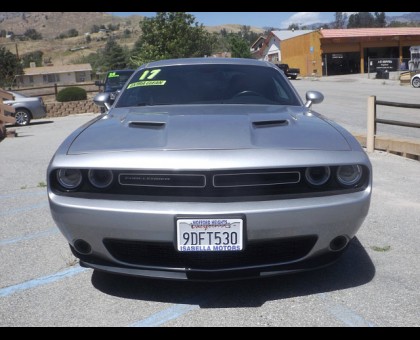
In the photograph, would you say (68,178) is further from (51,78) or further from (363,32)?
(51,78)

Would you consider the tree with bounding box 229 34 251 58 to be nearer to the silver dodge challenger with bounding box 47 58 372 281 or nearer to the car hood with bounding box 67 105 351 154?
the car hood with bounding box 67 105 351 154

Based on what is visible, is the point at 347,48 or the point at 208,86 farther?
the point at 347,48

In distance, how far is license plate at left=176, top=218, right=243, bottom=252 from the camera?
2.76m

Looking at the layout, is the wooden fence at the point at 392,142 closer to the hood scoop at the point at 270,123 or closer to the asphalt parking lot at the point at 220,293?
the asphalt parking lot at the point at 220,293

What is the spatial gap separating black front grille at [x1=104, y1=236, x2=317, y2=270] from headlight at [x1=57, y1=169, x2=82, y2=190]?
16.5 inches

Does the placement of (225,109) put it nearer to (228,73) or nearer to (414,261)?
(228,73)

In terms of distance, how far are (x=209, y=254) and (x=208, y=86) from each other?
2.03 meters

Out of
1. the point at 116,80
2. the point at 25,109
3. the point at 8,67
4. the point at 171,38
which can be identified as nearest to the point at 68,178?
the point at 116,80

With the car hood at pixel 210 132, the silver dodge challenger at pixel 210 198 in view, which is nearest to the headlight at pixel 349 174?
the silver dodge challenger at pixel 210 198

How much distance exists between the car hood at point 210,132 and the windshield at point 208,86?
60cm

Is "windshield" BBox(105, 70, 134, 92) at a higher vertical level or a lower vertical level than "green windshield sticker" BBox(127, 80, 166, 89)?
lower

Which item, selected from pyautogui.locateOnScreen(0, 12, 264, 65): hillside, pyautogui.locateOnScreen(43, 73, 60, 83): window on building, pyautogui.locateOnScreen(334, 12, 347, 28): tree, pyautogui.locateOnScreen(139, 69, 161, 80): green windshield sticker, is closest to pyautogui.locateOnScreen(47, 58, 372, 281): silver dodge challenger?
pyautogui.locateOnScreen(139, 69, 161, 80): green windshield sticker

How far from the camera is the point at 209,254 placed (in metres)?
2.92
